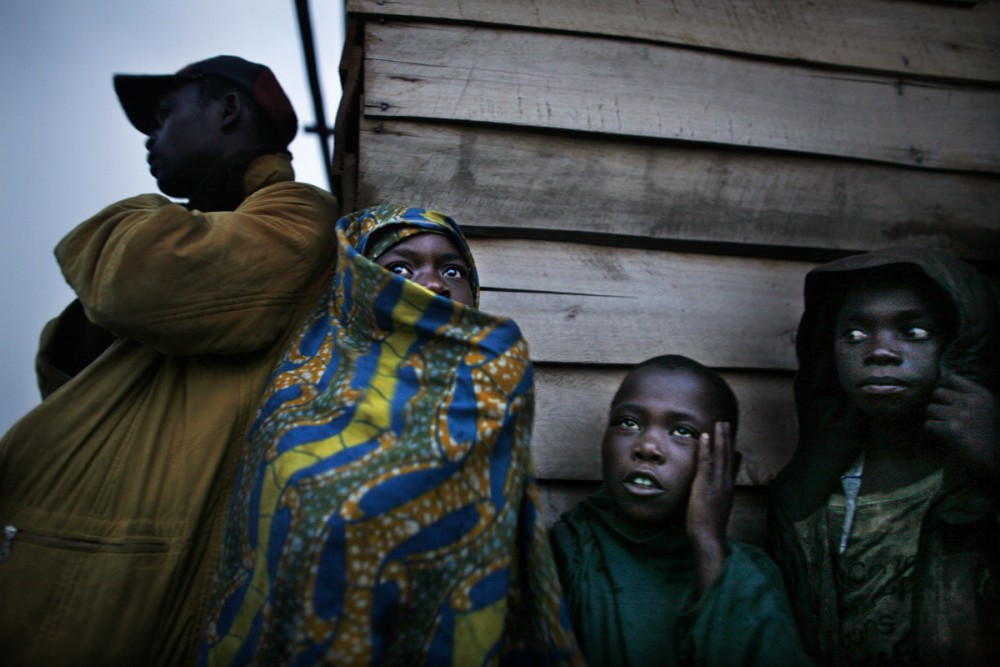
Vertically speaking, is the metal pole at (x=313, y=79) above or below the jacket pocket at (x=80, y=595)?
above

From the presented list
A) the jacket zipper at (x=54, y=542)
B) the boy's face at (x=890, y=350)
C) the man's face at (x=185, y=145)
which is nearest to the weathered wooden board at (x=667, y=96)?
the man's face at (x=185, y=145)

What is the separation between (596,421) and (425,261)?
709 mm

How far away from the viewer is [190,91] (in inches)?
87.4

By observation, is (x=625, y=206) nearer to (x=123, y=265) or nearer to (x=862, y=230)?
(x=862, y=230)

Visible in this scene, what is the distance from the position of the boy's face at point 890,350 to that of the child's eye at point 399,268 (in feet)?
3.57

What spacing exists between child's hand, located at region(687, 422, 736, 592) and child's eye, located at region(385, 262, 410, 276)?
795 mm

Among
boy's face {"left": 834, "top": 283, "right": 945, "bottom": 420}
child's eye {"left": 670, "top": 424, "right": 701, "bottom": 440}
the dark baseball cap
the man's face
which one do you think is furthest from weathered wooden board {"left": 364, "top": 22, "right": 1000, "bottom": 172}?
child's eye {"left": 670, "top": 424, "right": 701, "bottom": 440}

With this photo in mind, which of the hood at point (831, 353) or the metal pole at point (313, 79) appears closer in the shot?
the hood at point (831, 353)

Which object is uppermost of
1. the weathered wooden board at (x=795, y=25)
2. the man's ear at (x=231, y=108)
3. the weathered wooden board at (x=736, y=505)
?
the weathered wooden board at (x=795, y=25)

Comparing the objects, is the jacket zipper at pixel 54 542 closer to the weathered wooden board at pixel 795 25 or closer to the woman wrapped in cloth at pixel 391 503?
the woman wrapped in cloth at pixel 391 503

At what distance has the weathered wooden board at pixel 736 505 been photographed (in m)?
2.22

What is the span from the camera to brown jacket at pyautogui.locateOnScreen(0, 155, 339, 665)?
1577 millimetres

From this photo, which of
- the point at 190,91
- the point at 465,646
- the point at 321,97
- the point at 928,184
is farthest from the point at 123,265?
the point at 928,184

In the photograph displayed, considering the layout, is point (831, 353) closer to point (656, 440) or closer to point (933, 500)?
point (933, 500)
